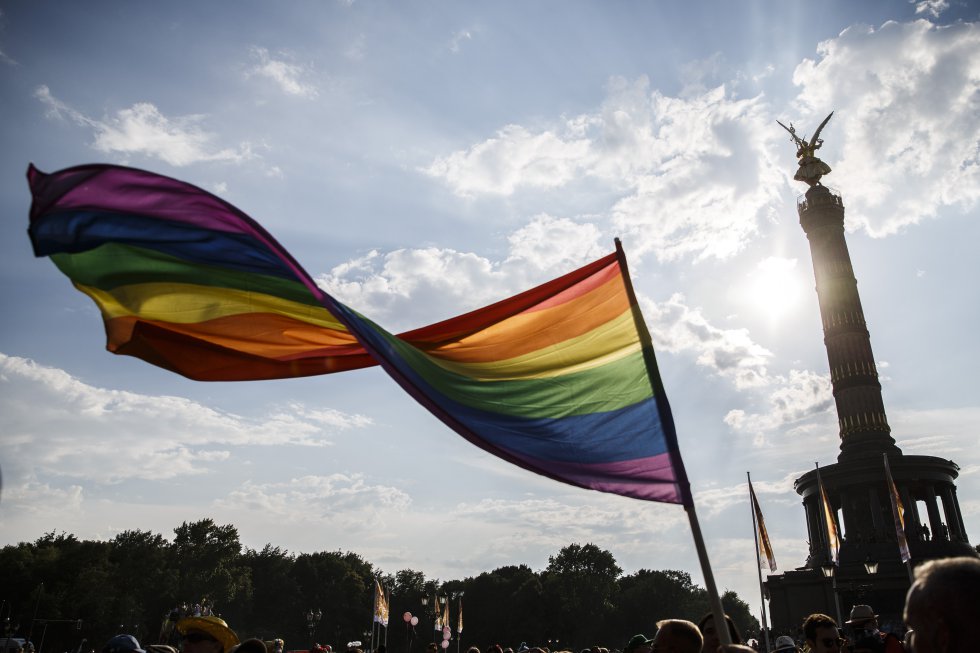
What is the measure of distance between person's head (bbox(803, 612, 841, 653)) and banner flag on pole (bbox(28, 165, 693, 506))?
2491 millimetres

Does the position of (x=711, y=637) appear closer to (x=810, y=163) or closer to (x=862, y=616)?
(x=862, y=616)

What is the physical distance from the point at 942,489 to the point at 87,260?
173ft

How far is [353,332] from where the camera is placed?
507 centimetres

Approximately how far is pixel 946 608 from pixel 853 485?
158 feet

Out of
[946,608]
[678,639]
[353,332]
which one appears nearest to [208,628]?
[353,332]

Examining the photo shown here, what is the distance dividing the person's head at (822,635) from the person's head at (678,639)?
250 cm

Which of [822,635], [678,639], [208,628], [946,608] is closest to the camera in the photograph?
[946,608]

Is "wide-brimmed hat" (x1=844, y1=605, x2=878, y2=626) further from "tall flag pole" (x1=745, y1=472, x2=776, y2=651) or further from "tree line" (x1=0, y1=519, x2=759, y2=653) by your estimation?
"tree line" (x1=0, y1=519, x2=759, y2=653)

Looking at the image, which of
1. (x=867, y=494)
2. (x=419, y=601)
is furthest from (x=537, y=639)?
(x=867, y=494)

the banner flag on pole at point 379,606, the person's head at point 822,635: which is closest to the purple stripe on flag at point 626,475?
Result: the person's head at point 822,635

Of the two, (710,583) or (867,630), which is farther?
(867,630)

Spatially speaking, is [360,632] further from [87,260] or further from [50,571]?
[87,260]

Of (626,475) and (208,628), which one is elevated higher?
(626,475)

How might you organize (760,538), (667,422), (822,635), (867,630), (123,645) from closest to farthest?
(667,422)
(123,645)
(822,635)
(867,630)
(760,538)
